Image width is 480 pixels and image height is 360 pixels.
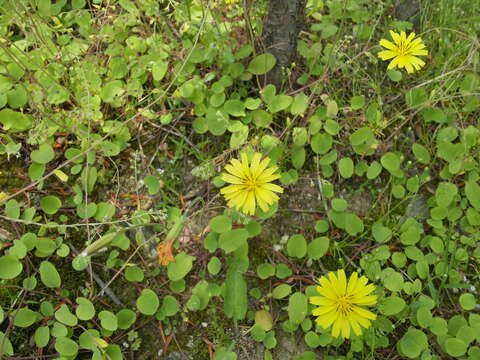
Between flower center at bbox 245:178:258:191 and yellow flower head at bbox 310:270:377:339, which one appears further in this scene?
flower center at bbox 245:178:258:191

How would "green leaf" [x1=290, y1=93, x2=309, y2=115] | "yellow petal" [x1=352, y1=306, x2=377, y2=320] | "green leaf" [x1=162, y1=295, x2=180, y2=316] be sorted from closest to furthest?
"yellow petal" [x1=352, y1=306, x2=377, y2=320] < "green leaf" [x1=162, y1=295, x2=180, y2=316] < "green leaf" [x1=290, y1=93, x2=309, y2=115]

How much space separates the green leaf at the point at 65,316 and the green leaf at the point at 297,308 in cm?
85

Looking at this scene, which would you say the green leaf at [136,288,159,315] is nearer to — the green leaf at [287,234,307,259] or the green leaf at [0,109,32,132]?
the green leaf at [287,234,307,259]

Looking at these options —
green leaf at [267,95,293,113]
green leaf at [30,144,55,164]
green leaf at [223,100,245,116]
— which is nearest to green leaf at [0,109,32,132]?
green leaf at [30,144,55,164]

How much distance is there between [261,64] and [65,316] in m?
1.47

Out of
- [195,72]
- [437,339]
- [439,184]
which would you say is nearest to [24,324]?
[195,72]

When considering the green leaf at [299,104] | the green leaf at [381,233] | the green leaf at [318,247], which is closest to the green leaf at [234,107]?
the green leaf at [299,104]

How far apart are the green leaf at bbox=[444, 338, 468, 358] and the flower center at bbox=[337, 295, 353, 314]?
47cm

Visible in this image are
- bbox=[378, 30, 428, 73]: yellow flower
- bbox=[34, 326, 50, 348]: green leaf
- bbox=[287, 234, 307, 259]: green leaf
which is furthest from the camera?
bbox=[378, 30, 428, 73]: yellow flower

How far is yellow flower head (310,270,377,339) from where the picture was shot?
1563 millimetres

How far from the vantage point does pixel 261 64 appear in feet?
7.11

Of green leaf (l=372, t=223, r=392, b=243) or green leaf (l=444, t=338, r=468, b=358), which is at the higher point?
green leaf (l=372, t=223, r=392, b=243)

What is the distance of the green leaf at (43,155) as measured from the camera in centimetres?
194

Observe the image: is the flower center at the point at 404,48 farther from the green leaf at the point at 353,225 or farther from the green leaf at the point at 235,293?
the green leaf at the point at 235,293
